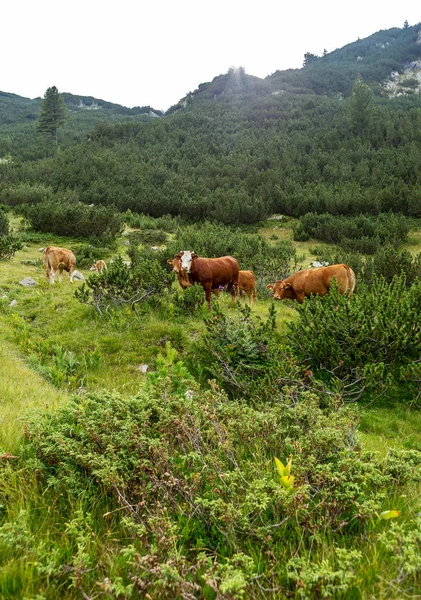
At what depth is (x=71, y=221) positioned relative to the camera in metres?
18.6

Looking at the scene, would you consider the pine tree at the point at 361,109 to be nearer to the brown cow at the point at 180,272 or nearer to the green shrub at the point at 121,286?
the brown cow at the point at 180,272

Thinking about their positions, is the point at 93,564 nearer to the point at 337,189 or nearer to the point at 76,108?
the point at 337,189

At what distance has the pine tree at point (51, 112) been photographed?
5191 cm

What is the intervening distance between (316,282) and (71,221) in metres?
14.5

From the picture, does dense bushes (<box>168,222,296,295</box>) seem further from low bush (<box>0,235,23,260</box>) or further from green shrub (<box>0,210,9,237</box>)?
green shrub (<box>0,210,9,237</box>)

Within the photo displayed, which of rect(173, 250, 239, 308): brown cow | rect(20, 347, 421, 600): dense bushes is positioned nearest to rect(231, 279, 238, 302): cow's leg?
rect(173, 250, 239, 308): brown cow

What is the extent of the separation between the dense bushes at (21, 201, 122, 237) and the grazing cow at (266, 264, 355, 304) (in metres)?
12.2

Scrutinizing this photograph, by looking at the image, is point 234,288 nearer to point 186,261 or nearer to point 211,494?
point 186,261

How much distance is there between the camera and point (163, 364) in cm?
480

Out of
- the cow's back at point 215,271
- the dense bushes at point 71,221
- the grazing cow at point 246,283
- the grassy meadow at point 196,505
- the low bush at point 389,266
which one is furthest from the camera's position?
the dense bushes at point 71,221

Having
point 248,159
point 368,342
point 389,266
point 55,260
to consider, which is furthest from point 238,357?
point 248,159

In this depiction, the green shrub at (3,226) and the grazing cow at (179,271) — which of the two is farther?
the green shrub at (3,226)

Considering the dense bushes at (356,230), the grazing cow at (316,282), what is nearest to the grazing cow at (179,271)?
the grazing cow at (316,282)

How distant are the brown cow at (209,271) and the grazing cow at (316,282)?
1.24 meters
